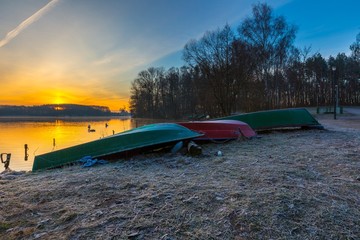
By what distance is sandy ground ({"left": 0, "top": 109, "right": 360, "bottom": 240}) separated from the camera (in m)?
1.90

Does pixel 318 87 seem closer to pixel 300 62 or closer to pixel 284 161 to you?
pixel 300 62

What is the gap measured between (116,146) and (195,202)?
2.99 metres

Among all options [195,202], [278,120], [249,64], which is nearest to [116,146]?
[195,202]

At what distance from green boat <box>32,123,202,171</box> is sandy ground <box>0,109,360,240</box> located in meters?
1.15

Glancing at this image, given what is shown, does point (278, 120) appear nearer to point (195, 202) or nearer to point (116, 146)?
point (116, 146)

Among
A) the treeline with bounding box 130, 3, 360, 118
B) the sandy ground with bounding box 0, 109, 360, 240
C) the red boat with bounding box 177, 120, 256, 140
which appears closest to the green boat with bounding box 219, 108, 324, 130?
the red boat with bounding box 177, 120, 256, 140

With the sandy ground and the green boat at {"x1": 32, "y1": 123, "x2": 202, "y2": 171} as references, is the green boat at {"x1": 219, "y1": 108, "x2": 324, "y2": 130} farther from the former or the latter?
the sandy ground

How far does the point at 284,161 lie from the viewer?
3.81 metres

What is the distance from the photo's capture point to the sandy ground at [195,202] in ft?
6.22

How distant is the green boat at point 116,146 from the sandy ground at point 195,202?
1153mm

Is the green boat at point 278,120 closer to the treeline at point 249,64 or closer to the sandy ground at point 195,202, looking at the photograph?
the sandy ground at point 195,202

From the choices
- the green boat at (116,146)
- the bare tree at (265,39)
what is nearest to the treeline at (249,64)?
the bare tree at (265,39)

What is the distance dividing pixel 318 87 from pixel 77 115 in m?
77.7

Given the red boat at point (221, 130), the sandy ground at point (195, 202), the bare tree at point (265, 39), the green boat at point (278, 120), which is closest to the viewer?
the sandy ground at point (195, 202)
